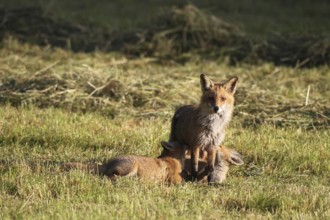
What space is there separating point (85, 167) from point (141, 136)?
2.19m

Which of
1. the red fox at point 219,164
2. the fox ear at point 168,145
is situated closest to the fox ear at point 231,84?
the red fox at point 219,164

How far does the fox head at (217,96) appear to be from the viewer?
31.6 feet

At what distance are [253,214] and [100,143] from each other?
12.0ft

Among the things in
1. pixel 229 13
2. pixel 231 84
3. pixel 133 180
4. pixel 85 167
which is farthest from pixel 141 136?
pixel 229 13

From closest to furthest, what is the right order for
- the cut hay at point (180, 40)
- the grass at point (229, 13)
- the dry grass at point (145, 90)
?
1. the dry grass at point (145, 90)
2. the cut hay at point (180, 40)
3. the grass at point (229, 13)

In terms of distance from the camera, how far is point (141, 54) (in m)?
18.0

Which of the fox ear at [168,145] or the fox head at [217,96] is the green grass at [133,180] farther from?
the fox head at [217,96]

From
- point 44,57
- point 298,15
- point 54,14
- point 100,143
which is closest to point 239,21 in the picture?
point 298,15

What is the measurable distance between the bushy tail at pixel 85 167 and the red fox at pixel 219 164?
3.92ft

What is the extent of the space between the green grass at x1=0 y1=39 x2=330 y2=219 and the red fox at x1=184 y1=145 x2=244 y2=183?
0.20m

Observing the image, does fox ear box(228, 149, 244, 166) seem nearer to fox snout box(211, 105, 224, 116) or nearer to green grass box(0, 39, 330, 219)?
green grass box(0, 39, 330, 219)

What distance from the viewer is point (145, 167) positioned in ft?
30.1

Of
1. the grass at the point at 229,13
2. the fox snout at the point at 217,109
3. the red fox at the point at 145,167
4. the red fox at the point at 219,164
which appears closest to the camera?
the red fox at the point at 145,167

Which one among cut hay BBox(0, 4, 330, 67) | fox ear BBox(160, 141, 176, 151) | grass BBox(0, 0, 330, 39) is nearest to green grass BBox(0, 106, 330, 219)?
fox ear BBox(160, 141, 176, 151)
